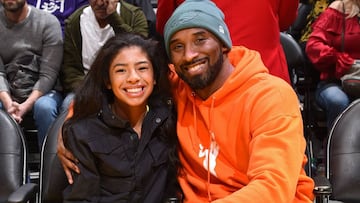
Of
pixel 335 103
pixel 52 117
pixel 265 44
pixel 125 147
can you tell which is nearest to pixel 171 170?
pixel 125 147

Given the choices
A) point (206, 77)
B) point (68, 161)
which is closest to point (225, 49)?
point (206, 77)

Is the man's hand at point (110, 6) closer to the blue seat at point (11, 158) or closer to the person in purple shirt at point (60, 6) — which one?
the person in purple shirt at point (60, 6)

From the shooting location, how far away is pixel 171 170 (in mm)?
2324

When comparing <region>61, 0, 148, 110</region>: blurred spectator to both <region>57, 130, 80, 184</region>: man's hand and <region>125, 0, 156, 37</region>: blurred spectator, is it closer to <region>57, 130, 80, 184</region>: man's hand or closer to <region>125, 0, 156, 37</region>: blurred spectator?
<region>125, 0, 156, 37</region>: blurred spectator

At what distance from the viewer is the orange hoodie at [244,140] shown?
193 centimetres

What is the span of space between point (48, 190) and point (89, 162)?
408 mm

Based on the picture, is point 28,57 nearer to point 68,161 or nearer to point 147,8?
point 147,8

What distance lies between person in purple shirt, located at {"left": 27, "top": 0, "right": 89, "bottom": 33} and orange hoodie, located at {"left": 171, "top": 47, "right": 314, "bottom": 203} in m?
1.93

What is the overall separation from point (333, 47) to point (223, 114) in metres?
1.83

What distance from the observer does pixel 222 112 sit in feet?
7.20

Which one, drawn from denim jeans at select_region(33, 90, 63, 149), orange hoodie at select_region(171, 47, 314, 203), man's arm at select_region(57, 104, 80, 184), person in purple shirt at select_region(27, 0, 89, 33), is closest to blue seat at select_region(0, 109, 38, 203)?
man's arm at select_region(57, 104, 80, 184)

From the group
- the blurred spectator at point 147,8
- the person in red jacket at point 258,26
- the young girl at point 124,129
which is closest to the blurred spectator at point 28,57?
the blurred spectator at point 147,8

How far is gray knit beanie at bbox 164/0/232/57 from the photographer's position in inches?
84.1

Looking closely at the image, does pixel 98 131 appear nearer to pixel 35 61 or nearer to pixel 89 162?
pixel 89 162
